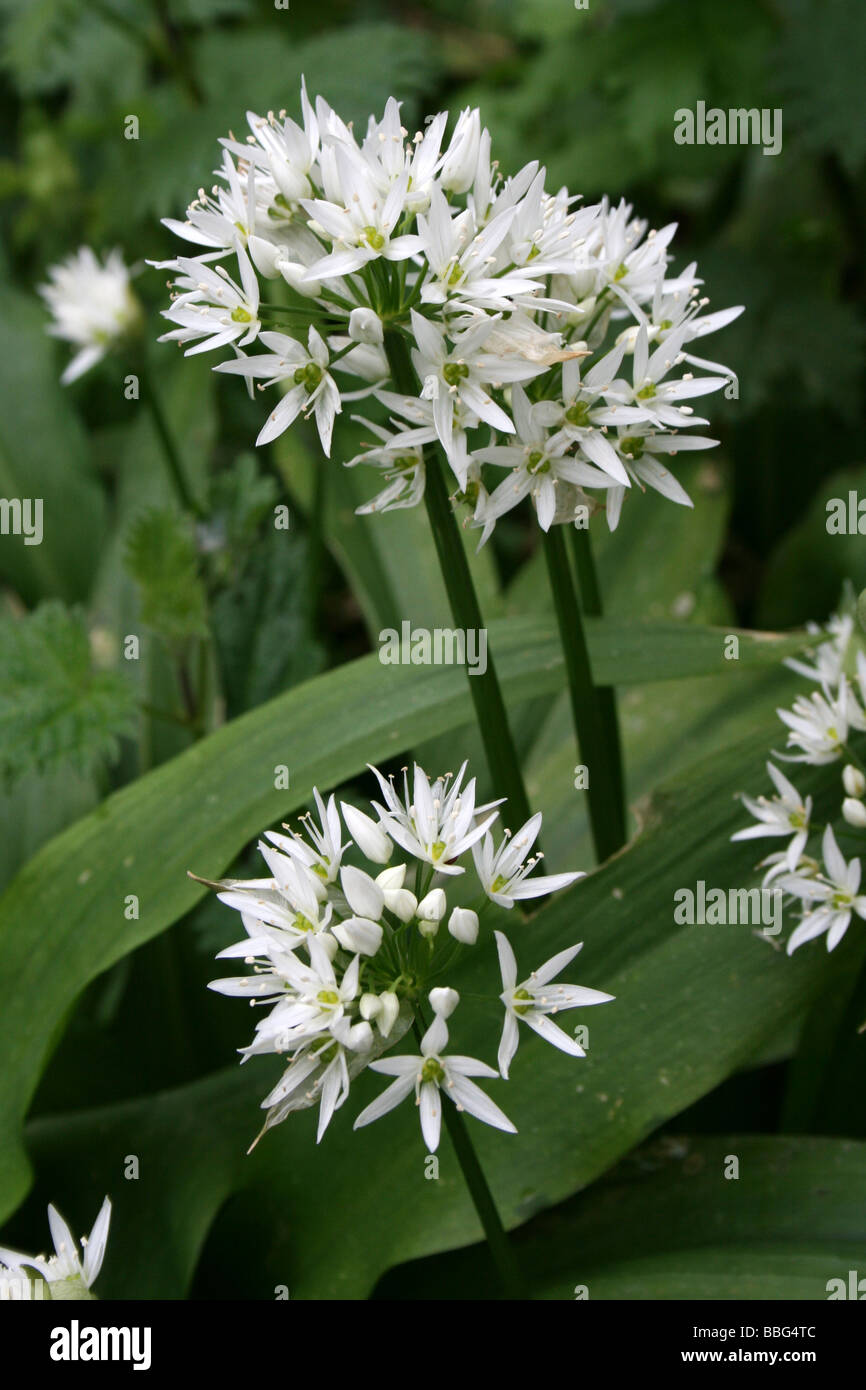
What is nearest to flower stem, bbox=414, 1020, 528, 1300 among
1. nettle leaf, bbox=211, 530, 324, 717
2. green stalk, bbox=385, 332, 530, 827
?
green stalk, bbox=385, 332, 530, 827

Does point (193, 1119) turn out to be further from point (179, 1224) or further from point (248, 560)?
point (248, 560)

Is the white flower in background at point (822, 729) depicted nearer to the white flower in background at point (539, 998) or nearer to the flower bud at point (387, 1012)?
the white flower in background at point (539, 998)

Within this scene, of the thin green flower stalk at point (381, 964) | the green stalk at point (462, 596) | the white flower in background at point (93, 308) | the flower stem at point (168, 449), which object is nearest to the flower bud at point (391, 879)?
the thin green flower stalk at point (381, 964)

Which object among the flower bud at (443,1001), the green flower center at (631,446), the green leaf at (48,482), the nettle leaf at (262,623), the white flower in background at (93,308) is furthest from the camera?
the green leaf at (48,482)

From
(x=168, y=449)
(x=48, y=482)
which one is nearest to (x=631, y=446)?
(x=168, y=449)
